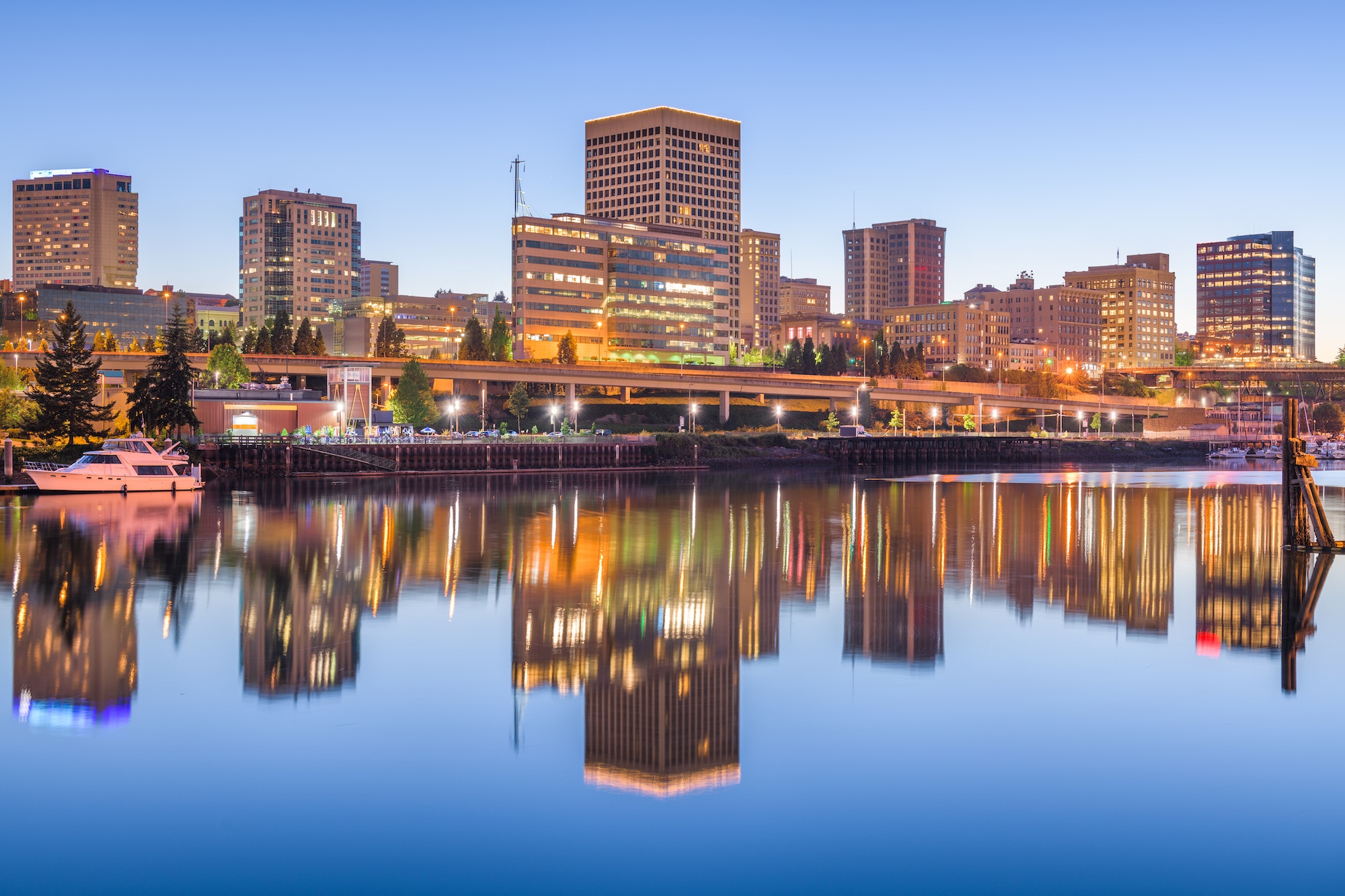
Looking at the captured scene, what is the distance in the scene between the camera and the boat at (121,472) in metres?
65.9

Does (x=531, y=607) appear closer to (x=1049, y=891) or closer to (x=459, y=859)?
(x=459, y=859)

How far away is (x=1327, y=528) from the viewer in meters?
40.4

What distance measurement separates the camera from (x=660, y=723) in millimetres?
18766

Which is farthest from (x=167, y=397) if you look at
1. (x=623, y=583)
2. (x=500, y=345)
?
(x=500, y=345)

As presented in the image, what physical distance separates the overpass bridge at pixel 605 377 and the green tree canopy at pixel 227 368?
10.7m

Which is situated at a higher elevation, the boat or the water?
the boat

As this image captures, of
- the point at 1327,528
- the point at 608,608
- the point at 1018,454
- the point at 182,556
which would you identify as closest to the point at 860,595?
the point at 608,608

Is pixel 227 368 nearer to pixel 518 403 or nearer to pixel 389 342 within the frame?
pixel 518 403

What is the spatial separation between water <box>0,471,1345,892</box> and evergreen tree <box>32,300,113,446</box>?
136 feet

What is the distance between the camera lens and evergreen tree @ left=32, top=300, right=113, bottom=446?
253 ft

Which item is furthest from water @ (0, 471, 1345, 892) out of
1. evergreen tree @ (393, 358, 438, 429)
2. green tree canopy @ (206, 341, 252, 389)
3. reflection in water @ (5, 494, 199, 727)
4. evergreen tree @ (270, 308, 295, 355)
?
evergreen tree @ (270, 308, 295, 355)

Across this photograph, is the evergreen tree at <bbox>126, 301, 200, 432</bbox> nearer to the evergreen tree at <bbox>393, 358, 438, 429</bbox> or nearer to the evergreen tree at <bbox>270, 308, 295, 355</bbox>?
the evergreen tree at <bbox>393, 358, 438, 429</bbox>

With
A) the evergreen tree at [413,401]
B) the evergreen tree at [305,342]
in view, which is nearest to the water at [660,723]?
the evergreen tree at [413,401]

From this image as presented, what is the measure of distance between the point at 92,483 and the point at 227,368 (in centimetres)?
6260
